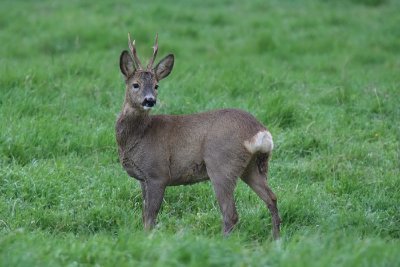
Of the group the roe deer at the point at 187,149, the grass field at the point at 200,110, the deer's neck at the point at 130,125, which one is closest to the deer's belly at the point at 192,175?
the roe deer at the point at 187,149

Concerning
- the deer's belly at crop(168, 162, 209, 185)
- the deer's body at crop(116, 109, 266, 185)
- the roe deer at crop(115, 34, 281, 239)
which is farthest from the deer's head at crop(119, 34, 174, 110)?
the deer's belly at crop(168, 162, 209, 185)

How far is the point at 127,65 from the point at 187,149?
3.05 ft

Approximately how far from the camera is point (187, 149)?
6062mm

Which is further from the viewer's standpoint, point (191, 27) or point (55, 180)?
point (191, 27)

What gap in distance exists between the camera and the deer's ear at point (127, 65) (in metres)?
6.38

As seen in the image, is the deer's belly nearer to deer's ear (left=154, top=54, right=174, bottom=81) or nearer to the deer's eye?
the deer's eye

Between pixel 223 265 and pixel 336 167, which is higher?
pixel 223 265

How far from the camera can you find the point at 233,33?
13.2 meters

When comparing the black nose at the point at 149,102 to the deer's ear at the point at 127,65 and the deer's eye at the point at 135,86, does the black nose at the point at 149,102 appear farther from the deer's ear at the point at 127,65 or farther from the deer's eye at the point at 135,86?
the deer's ear at the point at 127,65

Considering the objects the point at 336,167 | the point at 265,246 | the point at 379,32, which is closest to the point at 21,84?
the point at 336,167

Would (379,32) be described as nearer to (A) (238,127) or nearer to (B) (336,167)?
(B) (336,167)

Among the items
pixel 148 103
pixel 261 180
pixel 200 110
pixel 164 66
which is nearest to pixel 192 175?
pixel 261 180

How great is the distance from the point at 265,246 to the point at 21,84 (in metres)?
4.84

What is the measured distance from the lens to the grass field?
4789 mm
